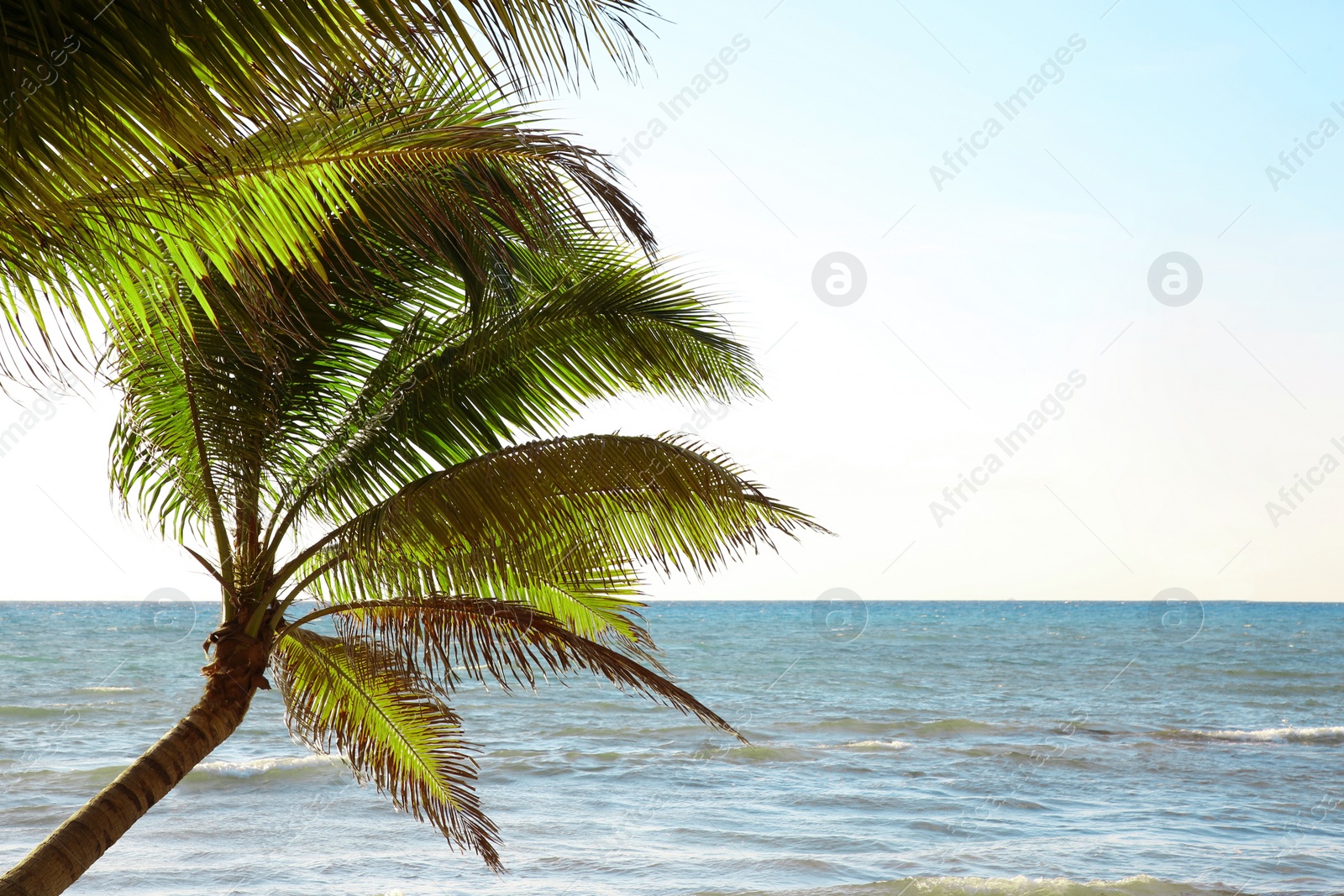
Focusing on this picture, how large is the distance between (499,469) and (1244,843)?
9822 mm

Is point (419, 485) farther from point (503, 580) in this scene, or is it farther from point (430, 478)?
point (503, 580)

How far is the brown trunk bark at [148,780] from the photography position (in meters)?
3.84

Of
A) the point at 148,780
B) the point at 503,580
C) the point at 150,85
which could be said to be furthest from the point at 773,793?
the point at 150,85

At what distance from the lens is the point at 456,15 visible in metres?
1.82

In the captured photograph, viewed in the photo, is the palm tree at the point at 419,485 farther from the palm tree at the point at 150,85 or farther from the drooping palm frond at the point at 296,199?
the palm tree at the point at 150,85

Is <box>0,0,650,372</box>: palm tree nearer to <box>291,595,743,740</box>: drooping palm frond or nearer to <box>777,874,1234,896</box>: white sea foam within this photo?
<box>291,595,743,740</box>: drooping palm frond

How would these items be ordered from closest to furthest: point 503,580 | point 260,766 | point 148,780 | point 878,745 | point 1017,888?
point 148,780 → point 503,580 → point 1017,888 → point 260,766 → point 878,745

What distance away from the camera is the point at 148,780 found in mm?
4309

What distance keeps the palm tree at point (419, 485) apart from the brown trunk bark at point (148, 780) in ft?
0.04

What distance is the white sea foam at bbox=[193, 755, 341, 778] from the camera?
13.9 m

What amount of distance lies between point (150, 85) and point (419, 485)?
9.04 feet

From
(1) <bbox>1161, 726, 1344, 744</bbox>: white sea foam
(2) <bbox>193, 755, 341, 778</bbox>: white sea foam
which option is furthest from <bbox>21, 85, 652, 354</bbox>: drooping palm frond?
(1) <bbox>1161, 726, 1344, 744</bbox>: white sea foam

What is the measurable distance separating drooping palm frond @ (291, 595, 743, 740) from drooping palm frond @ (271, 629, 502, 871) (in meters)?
0.26

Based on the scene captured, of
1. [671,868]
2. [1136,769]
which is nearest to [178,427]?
[671,868]
